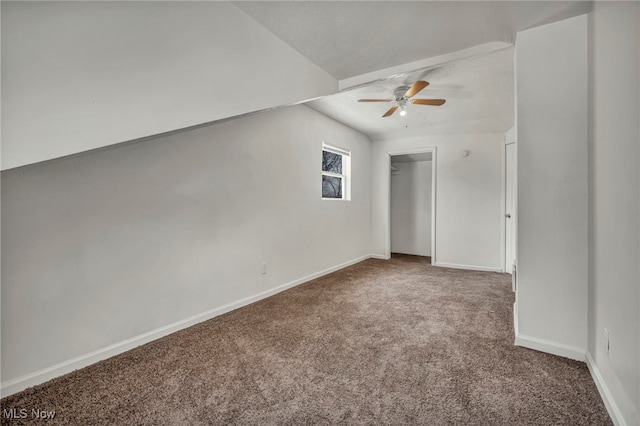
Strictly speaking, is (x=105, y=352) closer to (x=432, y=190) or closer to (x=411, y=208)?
(x=432, y=190)

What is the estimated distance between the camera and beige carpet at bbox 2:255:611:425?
4.46ft

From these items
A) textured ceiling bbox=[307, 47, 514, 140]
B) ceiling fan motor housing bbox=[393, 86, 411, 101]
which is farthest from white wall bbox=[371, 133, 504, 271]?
ceiling fan motor housing bbox=[393, 86, 411, 101]

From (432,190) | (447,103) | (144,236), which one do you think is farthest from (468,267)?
(144,236)

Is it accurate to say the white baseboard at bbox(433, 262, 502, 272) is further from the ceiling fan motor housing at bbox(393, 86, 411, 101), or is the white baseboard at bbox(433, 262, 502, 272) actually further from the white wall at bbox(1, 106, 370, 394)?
the ceiling fan motor housing at bbox(393, 86, 411, 101)

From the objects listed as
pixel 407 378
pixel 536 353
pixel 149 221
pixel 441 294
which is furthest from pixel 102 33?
pixel 441 294

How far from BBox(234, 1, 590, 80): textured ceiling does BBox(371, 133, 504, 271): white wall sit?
2.86 metres

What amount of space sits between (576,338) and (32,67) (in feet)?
10.1

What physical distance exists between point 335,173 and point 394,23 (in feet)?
9.28

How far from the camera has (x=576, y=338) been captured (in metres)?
1.84

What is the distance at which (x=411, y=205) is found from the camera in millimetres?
6020

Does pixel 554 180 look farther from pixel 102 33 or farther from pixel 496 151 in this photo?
pixel 496 151

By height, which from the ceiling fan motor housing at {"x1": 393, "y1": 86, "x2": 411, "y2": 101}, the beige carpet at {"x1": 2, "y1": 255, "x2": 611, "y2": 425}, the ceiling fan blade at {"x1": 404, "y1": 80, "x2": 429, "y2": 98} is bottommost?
the beige carpet at {"x1": 2, "y1": 255, "x2": 611, "y2": 425}

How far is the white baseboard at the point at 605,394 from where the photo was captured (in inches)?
48.9

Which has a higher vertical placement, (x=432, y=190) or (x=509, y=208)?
(x=432, y=190)
